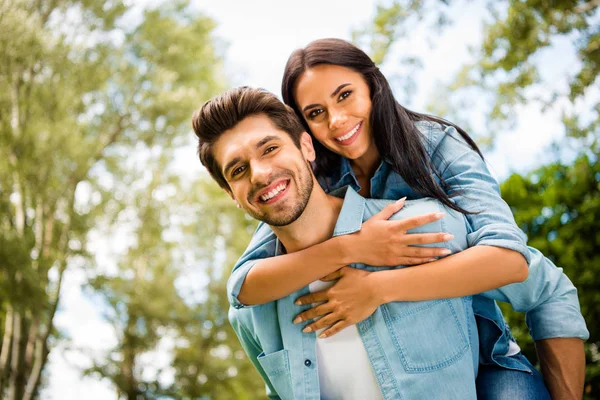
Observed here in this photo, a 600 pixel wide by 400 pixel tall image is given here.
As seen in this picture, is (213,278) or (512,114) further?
(213,278)

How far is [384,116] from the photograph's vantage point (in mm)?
2531

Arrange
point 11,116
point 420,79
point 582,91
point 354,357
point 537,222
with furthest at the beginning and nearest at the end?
point 11,116 < point 420,79 < point 582,91 < point 537,222 < point 354,357

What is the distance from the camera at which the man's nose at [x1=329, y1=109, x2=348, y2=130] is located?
247 centimetres

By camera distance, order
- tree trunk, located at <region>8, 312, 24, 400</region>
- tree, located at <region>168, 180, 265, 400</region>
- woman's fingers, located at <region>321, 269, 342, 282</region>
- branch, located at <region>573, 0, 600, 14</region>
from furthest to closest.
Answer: tree, located at <region>168, 180, 265, 400</region>, tree trunk, located at <region>8, 312, 24, 400</region>, branch, located at <region>573, 0, 600, 14</region>, woman's fingers, located at <region>321, 269, 342, 282</region>

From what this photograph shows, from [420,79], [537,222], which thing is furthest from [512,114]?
[537,222]

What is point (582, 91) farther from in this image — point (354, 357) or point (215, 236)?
point (215, 236)

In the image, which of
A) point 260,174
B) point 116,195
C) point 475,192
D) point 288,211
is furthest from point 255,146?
point 116,195

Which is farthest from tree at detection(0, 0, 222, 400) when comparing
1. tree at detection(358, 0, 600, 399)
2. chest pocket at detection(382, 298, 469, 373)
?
chest pocket at detection(382, 298, 469, 373)

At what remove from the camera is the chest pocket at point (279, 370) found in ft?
7.11

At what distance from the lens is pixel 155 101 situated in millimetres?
10469

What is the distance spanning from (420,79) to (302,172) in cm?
425

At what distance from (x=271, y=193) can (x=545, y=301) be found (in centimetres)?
112

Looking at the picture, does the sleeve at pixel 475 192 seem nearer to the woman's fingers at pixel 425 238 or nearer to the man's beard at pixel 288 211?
the woman's fingers at pixel 425 238

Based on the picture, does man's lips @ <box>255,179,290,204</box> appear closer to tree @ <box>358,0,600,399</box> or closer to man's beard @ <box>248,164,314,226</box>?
man's beard @ <box>248,164,314,226</box>
